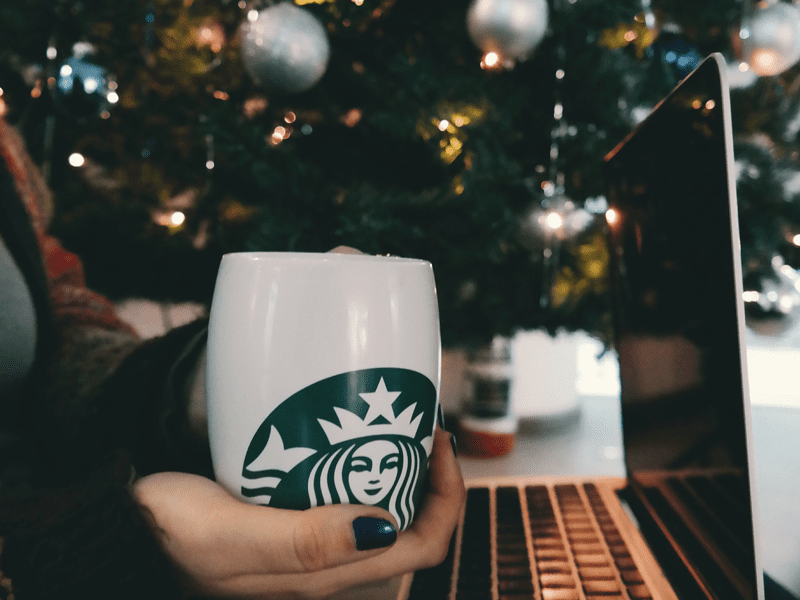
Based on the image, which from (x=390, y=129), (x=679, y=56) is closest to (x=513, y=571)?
(x=390, y=129)

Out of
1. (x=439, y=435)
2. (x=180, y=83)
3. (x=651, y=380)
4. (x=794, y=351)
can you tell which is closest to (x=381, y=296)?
(x=439, y=435)

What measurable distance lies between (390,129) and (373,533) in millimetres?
601

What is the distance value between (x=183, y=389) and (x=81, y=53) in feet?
2.36

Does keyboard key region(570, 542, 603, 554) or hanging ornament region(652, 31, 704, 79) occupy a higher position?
hanging ornament region(652, 31, 704, 79)

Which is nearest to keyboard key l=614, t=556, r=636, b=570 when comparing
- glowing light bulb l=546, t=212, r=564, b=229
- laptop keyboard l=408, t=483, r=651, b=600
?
laptop keyboard l=408, t=483, r=651, b=600

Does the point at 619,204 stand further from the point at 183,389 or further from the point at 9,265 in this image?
the point at 9,265

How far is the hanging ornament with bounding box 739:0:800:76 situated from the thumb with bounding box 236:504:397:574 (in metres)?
1.03

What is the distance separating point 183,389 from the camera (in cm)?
34

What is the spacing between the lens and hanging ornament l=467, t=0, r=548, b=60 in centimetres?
69

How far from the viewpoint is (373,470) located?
25 centimetres

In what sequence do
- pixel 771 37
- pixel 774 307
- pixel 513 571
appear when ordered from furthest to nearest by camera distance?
pixel 774 307 → pixel 771 37 → pixel 513 571

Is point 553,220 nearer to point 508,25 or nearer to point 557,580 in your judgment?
point 508,25

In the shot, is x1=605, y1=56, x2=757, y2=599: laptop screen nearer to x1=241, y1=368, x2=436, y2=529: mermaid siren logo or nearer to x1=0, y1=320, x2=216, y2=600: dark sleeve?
x1=241, y1=368, x2=436, y2=529: mermaid siren logo

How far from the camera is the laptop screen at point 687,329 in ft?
0.85
